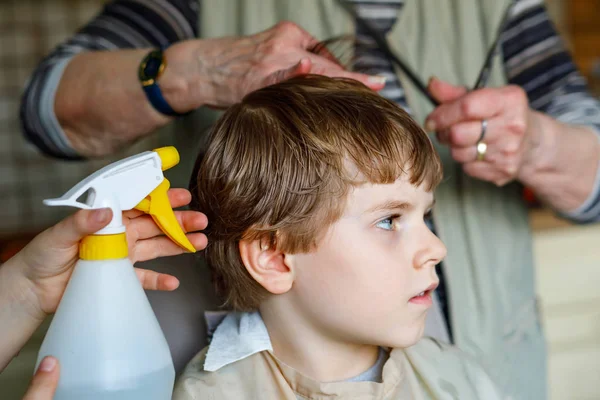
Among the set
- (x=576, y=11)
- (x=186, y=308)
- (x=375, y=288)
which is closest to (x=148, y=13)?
(x=186, y=308)

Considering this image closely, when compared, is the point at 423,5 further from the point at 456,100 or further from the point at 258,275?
the point at 258,275

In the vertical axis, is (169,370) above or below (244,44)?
below

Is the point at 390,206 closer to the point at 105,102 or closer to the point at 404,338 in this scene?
the point at 404,338

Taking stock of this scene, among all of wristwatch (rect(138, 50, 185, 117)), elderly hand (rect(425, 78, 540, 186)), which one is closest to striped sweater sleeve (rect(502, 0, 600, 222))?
elderly hand (rect(425, 78, 540, 186))

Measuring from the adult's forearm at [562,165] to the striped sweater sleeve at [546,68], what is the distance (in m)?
0.03

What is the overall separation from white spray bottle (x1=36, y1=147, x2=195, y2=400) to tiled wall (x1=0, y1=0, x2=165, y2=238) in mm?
1872

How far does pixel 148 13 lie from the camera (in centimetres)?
133

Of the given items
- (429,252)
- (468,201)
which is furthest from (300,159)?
(468,201)

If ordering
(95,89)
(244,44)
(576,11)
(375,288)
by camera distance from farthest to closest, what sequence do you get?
(576,11), (95,89), (244,44), (375,288)

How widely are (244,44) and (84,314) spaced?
20.1 inches

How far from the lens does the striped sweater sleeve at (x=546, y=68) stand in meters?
1.40

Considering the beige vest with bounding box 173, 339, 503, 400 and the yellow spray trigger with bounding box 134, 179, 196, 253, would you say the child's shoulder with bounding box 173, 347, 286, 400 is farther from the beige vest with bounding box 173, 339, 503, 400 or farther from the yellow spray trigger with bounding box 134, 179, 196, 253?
the yellow spray trigger with bounding box 134, 179, 196, 253

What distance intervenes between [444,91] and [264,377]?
567mm

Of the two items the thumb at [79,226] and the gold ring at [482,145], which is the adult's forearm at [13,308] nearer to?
the thumb at [79,226]
